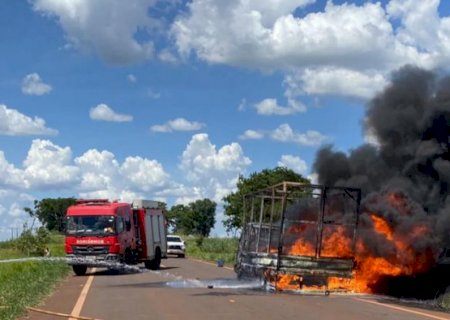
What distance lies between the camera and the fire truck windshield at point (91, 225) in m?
29.2

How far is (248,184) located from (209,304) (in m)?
54.5

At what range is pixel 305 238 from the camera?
69.9ft

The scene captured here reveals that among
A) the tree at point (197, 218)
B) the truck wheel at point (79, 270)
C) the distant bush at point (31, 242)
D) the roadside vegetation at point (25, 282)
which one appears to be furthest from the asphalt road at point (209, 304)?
the tree at point (197, 218)

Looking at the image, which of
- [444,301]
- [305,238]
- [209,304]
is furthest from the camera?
[305,238]

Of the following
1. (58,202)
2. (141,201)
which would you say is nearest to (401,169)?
(141,201)

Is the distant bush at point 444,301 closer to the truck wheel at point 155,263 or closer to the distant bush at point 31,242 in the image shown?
the truck wheel at point 155,263

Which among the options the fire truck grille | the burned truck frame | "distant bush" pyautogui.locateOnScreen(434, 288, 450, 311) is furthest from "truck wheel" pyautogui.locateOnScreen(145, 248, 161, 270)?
"distant bush" pyautogui.locateOnScreen(434, 288, 450, 311)

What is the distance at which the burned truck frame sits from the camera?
1975cm

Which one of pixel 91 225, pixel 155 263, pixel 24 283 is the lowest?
pixel 24 283

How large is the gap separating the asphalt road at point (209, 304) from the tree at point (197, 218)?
343 feet

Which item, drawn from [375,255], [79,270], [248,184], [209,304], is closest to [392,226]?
[375,255]

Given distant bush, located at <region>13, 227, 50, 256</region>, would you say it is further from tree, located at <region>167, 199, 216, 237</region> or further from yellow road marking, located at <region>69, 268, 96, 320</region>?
tree, located at <region>167, 199, 216, 237</region>

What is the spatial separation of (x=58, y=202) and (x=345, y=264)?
108m

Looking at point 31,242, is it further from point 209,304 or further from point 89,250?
point 209,304
